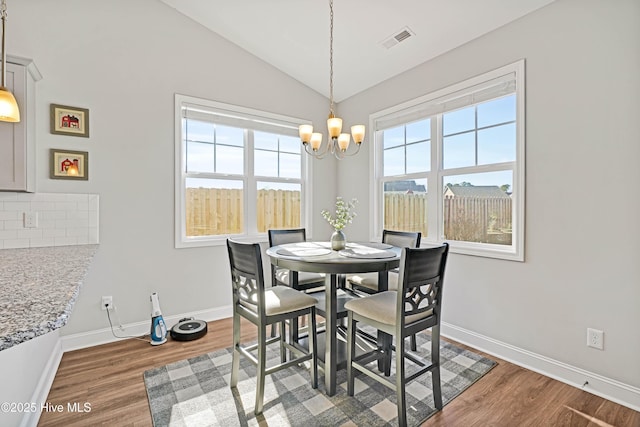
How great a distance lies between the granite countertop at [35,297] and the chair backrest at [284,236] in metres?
1.65

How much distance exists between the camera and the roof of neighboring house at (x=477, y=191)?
2.68 meters

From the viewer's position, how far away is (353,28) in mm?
2863

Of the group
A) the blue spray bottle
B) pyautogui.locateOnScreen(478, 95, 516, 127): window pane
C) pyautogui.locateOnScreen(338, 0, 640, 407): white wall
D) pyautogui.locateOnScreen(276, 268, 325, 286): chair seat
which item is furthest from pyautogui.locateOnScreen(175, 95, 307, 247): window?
pyautogui.locateOnScreen(338, 0, 640, 407): white wall

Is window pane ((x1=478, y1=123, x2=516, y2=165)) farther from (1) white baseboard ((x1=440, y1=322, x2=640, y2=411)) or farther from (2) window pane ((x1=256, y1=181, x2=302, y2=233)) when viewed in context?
(2) window pane ((x1=256, y1=181, x2=302, y2=233))

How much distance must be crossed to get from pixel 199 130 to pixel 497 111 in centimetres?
287

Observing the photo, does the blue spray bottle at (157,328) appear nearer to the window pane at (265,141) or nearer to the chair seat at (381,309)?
the chair seat at (381,309)

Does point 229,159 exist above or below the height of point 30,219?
above

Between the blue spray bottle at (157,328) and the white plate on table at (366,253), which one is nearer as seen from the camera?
the white plate on table at (366,253)

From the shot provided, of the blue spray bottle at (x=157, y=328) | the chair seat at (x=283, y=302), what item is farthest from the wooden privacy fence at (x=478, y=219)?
the blue spray bottle at (x=157, y=328)

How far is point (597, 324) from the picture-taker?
6.80 feet

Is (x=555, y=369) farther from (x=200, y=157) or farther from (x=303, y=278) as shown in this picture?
(x=200, y=157)

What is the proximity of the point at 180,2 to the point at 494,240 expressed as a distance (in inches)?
143

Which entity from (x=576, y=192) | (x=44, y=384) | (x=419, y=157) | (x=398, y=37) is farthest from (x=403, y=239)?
(x=44, y=384)

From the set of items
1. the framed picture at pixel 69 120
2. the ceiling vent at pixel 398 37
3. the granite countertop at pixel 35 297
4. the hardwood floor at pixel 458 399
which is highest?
the ceiling vent at pixel 398 37
